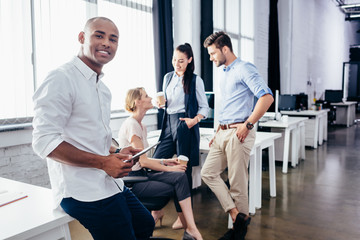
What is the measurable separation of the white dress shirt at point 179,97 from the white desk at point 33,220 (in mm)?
1608

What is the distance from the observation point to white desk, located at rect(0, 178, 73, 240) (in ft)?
3.34

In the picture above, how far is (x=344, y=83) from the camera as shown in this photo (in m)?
14.2

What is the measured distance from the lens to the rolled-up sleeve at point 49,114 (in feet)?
3.52

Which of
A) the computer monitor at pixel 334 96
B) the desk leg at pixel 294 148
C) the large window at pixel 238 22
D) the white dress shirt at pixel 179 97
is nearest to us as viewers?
the white dress shirt at pixel 179 97

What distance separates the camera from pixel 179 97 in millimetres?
2822

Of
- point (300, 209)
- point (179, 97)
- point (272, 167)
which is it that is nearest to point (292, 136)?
point (272, 167)

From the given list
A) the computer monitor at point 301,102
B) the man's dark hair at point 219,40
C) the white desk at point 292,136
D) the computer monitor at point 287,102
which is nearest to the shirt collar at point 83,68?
the man's dark hair at point 219,40

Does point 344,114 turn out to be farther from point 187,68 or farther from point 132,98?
point 132,98

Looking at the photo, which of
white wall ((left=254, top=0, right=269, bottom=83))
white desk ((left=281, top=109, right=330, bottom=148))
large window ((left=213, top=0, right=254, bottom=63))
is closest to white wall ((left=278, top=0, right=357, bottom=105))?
white wall ((left=254, top=0, right=269, bottom=83))

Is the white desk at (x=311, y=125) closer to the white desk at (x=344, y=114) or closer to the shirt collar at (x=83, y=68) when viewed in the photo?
the white desk at (x=344, y=114)

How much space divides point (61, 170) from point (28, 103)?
A: 1.86m

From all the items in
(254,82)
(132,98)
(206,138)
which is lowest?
(206,138)

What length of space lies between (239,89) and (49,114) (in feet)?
5.26

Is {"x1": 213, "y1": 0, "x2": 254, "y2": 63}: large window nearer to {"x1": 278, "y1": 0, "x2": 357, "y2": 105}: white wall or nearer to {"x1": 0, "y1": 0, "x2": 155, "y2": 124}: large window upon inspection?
{"x1": 278, "y1": 0, "x2": 357, "y2": 105}: white wall
